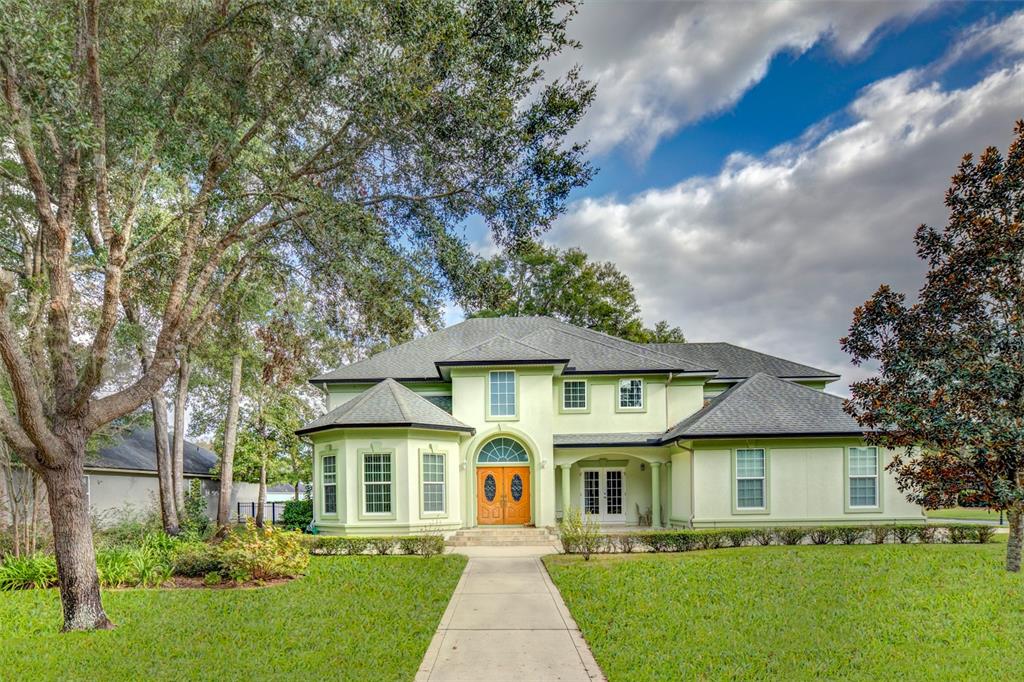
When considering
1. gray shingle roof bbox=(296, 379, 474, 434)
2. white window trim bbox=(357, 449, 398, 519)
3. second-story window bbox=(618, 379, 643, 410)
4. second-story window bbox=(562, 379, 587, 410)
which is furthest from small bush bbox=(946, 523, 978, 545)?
white window trim bbox=(357, 449, 398, 519)

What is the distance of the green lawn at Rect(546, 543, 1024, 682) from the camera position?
7.07 m

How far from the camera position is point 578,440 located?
864 inches

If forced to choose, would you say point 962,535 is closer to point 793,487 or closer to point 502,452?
point 793,487

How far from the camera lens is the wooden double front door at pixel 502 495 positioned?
2127 cm

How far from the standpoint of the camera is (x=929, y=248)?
12.8 m

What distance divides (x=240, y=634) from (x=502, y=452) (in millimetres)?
13473

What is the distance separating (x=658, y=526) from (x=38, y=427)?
1880cm

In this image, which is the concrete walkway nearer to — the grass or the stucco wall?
the stucco wall

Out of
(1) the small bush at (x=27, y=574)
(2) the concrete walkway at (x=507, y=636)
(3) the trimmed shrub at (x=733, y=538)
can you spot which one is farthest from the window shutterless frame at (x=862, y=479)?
(1) the small bush at (x=27, y=574)

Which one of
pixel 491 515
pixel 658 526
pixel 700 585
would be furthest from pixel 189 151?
pixel 658 526

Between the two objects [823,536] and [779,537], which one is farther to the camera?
[779,537]

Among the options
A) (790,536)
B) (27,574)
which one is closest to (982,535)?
(790,536)

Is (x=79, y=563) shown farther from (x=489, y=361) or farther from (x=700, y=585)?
(x=489, y=361)

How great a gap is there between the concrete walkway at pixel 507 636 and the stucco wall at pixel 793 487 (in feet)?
27.4
